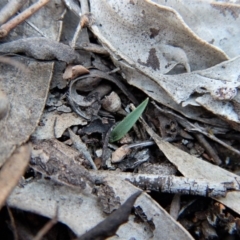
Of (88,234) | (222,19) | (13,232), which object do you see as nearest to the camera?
(88,234)

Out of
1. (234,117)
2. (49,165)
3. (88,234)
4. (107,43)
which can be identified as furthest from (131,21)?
(88,234)

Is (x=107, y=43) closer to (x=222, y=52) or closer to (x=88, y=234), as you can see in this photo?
(x=222, y=52)

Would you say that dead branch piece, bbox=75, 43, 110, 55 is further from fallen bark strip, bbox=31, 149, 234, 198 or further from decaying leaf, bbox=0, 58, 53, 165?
fallen bark strip, bbox=31, 149, 234, 198

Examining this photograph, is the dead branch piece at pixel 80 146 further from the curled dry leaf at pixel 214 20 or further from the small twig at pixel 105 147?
the curled dry leaf at pixel 214 20

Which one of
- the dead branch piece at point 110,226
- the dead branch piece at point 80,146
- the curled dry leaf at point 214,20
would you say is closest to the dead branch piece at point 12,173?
the dead branch piece at point 110,226

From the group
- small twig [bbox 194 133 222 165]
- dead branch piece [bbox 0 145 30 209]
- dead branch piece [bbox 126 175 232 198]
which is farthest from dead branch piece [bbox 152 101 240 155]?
dead branch piece [bbox 0 145 30 209]
